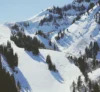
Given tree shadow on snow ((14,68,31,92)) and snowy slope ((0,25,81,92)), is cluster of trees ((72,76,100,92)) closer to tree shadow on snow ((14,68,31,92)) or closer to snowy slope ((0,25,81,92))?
snowy slope ((0,25,81,92))

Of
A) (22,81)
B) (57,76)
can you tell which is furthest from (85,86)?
(22,81)

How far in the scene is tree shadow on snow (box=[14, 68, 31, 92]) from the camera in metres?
99.9

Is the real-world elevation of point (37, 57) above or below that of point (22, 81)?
above

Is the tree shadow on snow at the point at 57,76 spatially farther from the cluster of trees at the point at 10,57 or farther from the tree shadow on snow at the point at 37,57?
the cluster of trees at the point at 10,57

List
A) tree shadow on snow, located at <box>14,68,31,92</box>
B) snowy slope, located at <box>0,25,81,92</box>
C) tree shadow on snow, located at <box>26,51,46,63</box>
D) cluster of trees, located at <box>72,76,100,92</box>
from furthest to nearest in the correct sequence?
1. tree shadow on snow, located at <box>26,51,46,63</box>
2. snowy slope, located at <box>0,25,81,92</box>
3. cluster of trees, located at <box>72,76,100,92</box>
4. tree shadow on snow, located at <box>14,68,31,92</box>

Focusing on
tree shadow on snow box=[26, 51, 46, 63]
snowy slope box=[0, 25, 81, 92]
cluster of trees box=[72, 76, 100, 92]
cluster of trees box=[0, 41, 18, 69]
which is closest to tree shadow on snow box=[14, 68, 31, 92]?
snowy slope box=[0, 25, 81, 92]

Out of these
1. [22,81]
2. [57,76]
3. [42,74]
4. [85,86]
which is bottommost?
[85,86]

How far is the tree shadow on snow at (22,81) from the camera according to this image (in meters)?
99.9

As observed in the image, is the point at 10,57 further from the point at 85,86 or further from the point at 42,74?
the point at 85,86

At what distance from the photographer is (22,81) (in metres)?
105

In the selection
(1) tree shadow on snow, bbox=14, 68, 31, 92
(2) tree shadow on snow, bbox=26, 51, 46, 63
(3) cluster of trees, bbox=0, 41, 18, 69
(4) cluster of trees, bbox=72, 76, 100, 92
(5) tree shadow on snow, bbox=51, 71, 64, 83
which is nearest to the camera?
(1) tree shadow on snow, bbox=14, 68, 31, 92

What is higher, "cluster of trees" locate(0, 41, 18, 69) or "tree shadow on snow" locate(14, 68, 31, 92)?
"cluster of trees" locate(0, 41, 18, 69)

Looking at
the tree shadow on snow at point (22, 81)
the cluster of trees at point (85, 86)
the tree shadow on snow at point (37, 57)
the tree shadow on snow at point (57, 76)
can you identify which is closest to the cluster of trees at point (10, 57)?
the tree shadow on snow at point (22, 81)

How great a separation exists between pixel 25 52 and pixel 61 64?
67.9 feet
